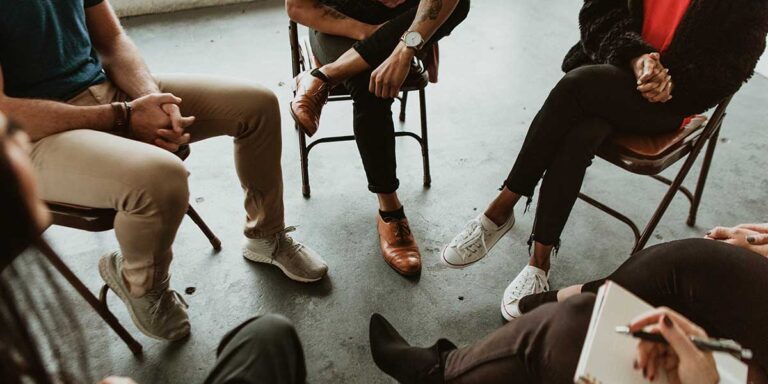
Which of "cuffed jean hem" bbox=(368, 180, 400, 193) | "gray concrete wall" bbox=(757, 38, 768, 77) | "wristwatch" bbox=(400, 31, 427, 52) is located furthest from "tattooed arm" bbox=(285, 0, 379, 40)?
"gray concrete wall" bbox=(757, 38, 768, 77)

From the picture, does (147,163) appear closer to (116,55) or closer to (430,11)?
(116,55)

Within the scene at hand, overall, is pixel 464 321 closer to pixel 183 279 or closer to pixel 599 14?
pixel 183 279

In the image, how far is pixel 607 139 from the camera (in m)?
1.69

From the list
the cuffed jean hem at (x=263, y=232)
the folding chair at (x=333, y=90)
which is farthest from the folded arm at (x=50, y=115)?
the folding chair at (x=333, y=90)

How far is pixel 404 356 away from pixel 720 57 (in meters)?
1.25

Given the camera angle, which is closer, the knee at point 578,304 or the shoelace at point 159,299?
the knee at point 578,304

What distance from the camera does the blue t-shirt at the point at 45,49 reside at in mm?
1376

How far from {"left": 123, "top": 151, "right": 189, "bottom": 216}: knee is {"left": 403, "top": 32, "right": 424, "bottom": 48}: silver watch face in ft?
2.75

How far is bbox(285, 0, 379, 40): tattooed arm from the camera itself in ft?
6.39

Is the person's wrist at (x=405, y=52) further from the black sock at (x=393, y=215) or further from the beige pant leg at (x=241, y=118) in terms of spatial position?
the black sock at (x=393, y=215)

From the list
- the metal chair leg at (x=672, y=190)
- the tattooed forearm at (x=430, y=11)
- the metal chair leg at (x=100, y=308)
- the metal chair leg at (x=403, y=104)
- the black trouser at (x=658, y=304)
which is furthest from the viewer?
the metal chair leg at (x=403, y=104)

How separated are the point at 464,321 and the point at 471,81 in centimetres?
165

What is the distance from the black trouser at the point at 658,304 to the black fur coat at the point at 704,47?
555 mm

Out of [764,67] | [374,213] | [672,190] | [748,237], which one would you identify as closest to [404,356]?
[374,213]
